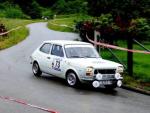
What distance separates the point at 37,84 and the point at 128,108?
5.37 m

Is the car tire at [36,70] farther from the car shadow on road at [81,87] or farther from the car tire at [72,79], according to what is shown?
the car tire at [72,79]

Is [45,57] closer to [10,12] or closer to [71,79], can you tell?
[71,79]

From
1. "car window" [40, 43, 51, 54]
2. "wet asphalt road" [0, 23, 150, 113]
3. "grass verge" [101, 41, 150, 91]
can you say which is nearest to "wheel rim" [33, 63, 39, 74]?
"wet asphalt road" [0, 23, 150, 113]

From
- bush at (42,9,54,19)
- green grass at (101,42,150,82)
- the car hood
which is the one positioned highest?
the car hood

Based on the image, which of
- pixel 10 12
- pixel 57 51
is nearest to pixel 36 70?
pixel 57 51

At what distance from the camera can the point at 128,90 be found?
64.5 ft

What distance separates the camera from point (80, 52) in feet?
68.6

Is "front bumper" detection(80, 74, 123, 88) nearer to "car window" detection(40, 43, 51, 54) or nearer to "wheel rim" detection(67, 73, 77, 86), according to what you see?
"wheel rim" detection(67, 73, 77, 86)

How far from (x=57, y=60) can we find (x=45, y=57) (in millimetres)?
1114

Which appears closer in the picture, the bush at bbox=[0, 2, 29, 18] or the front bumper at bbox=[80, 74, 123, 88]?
the front bumper at bbox=[80, 74, 123, 88]

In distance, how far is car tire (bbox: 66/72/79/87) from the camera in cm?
1957

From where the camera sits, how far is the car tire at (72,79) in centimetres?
1957

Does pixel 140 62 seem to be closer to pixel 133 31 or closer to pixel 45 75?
pixel 133 31

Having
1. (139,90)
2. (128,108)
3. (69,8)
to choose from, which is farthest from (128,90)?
(69,8)
